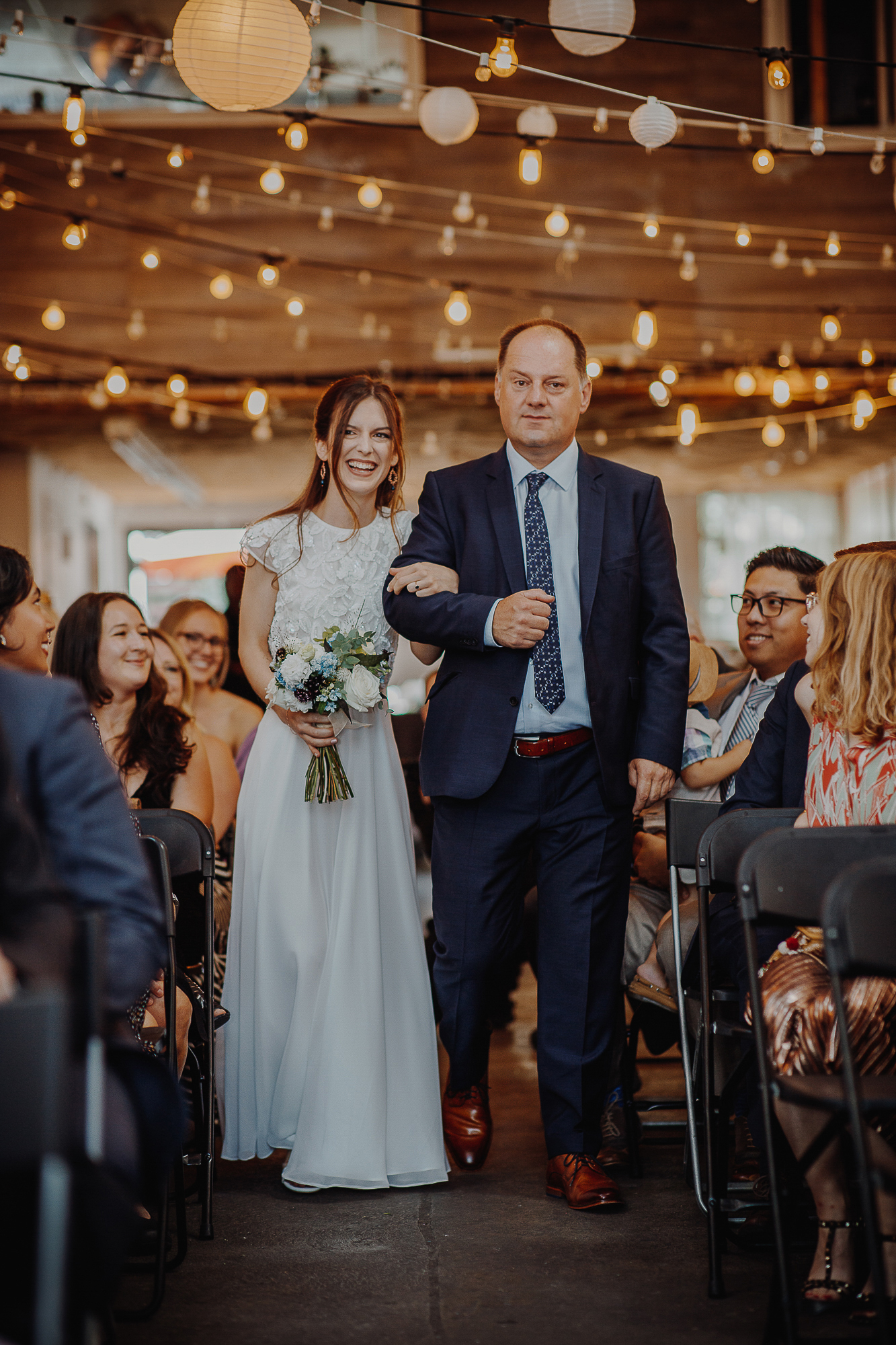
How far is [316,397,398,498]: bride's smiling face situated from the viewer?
348cm

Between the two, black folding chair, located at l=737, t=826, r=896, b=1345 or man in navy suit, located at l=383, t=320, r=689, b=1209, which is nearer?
black folding chair, located at l=737, t=826, r=896, b=1345

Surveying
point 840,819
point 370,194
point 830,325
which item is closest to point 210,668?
point 370,194

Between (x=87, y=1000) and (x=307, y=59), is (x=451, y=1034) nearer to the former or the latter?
(x=87, y=1000)

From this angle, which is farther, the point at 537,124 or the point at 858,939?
the point at 537,124

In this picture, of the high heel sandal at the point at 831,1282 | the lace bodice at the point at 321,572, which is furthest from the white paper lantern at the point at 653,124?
the high heel sandal at the point at 831,1282

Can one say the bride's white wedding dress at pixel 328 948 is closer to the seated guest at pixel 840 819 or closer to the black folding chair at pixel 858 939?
the seated guest at pixel 840 819

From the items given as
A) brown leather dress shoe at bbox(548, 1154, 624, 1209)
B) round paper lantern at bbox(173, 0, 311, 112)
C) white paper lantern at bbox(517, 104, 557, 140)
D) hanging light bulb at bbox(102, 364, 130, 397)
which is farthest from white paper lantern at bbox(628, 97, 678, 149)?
hanging light bulb at bbox(102, 364, 130, 397)

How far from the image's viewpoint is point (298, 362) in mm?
9617

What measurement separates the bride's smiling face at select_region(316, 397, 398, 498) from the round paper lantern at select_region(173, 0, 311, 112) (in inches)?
62.7

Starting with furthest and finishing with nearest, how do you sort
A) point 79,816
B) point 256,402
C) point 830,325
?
point 256,402 < point 830,325 < point 79,816

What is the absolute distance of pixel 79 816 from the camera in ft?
5.87

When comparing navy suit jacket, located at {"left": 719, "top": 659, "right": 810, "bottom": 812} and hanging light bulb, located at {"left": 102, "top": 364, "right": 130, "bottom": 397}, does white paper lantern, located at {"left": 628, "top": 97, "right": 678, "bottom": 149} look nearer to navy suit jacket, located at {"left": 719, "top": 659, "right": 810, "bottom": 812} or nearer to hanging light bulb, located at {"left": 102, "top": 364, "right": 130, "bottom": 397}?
navy suit jacket, located at {"left": 719, "top": 659, "right": 810, "bottom": 812}

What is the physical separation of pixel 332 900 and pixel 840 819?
132 cm

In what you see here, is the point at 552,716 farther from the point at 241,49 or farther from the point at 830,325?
the point at 830,325
